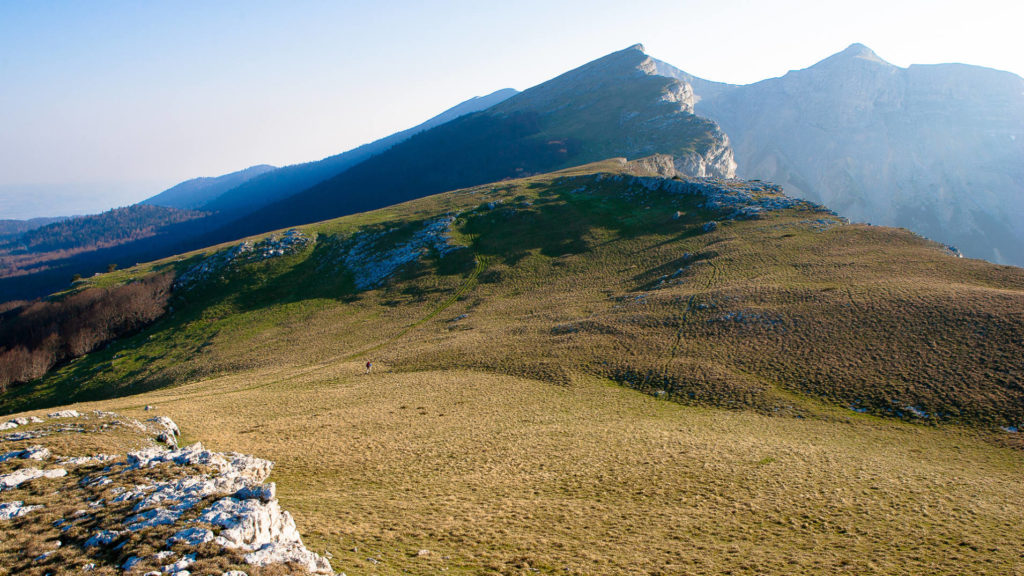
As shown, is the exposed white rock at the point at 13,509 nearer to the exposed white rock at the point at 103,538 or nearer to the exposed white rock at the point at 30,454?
the exposed white rock at the point at 103,538

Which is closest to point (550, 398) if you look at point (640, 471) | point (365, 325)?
point (640, 471)

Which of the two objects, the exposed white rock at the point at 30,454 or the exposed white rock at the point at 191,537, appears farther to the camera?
the exposed white rock at the point at 30,454

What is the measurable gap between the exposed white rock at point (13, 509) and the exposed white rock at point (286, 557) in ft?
30.4

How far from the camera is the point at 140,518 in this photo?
14969 millimetres

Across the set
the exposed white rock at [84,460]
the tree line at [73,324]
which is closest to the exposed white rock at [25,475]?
the exposed white rock at [84,460]

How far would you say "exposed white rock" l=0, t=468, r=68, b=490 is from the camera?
58.8 feet

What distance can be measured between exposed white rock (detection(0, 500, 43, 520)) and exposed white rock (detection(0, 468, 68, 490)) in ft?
7.73

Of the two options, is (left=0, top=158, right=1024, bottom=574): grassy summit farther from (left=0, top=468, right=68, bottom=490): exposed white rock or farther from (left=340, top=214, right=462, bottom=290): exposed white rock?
(left=0, top=468, right=68, bottom=490): exposed white rock

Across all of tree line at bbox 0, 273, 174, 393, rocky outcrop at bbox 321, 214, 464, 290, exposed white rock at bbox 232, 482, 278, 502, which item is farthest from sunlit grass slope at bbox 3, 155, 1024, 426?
exposed white rock at bbox 232, 482, 278, 502

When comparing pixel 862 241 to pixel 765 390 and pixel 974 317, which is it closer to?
pixel 974 317

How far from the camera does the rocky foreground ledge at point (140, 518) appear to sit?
13008 millimetres

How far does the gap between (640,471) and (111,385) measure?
273ft

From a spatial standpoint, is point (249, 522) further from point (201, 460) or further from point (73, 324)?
point (73, 324)

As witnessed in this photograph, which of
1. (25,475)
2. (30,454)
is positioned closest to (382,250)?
(30,454)
